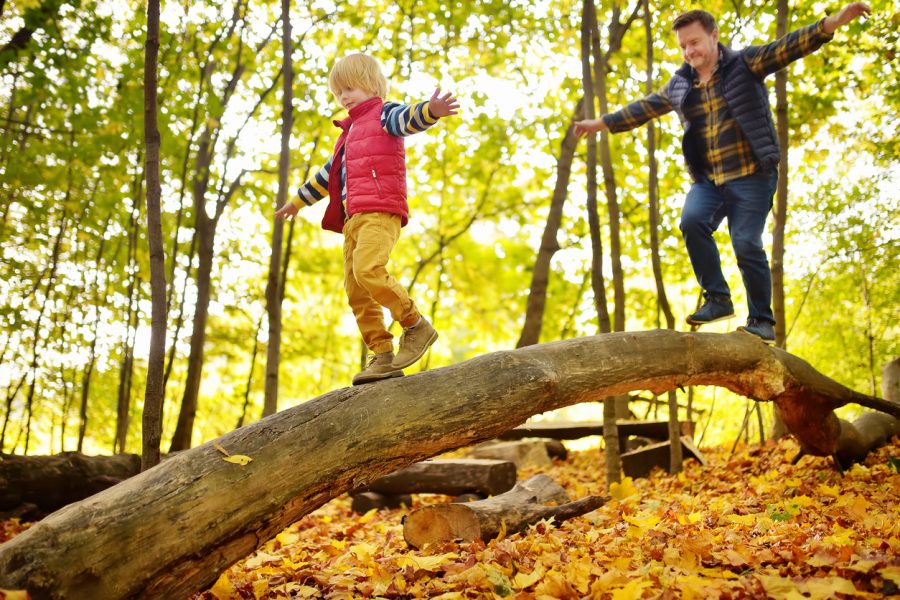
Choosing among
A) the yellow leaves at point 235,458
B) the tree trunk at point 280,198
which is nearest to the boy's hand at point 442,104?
the yellow leaves at point 235,458

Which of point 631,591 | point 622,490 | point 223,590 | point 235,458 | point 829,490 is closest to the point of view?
point 631,591

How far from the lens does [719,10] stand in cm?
862

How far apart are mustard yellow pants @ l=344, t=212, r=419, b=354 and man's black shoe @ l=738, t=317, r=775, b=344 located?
2.55m

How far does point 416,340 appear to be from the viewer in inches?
148

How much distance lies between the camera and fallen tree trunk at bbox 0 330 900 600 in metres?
2.45

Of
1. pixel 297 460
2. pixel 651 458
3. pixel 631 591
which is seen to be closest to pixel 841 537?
pixel 631 591

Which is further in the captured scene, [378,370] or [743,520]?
[743,520]

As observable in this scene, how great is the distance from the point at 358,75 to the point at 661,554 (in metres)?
2.96

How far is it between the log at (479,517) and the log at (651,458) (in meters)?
2.85

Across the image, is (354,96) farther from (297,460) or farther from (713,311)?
(713,311)

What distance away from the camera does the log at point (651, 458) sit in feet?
23.4

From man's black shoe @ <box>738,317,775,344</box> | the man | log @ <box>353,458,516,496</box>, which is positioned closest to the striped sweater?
the man

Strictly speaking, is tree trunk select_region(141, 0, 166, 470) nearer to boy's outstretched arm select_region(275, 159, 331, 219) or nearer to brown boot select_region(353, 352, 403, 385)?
boy's outstretched arm select_region(275, 159, 331, 219)

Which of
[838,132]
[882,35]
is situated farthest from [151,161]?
[838,132]
